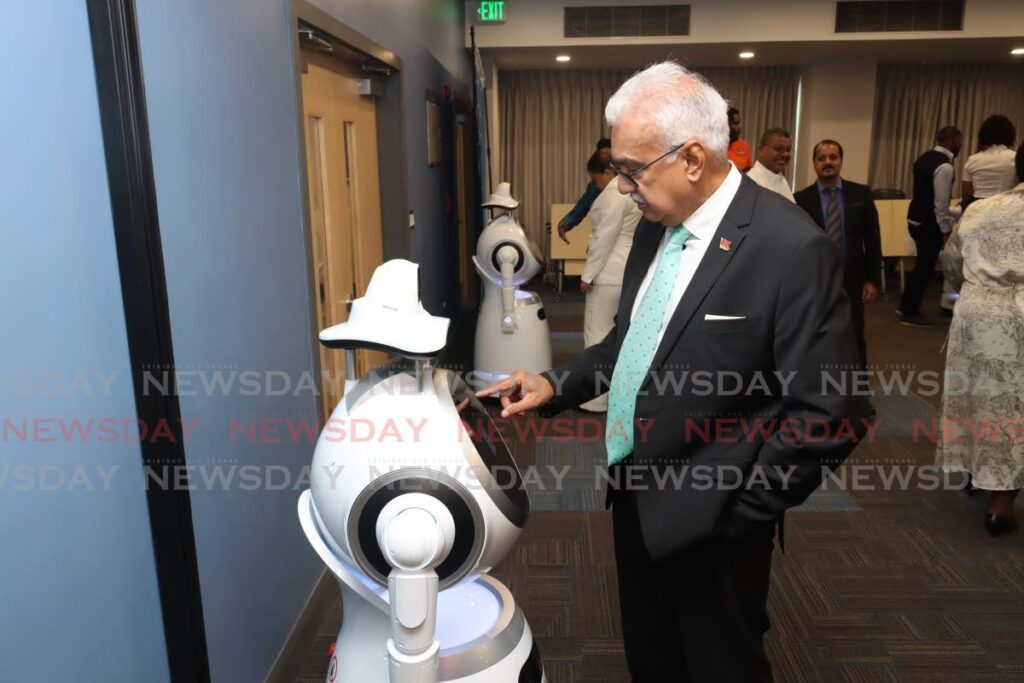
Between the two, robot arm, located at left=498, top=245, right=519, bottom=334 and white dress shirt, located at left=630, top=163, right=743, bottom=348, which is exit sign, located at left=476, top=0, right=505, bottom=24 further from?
white dress shirt, located at left=630, top=163, right=743, bottom=348

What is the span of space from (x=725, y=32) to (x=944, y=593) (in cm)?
538

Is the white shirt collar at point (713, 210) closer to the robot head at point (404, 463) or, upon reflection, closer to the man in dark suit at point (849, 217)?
the robot head at point (404, 463)

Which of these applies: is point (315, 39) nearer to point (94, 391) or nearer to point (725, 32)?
point (94, 391)

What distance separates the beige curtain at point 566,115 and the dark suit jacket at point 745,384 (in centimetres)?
771

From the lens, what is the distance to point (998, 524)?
9.38ft

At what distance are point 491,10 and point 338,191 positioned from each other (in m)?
4.04

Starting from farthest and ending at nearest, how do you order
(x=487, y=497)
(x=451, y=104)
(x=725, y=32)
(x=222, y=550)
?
1. (x=725, y=32)
2. (x=451, y=104)
3. (x=222, y=550)
4. (x=487, y=497)

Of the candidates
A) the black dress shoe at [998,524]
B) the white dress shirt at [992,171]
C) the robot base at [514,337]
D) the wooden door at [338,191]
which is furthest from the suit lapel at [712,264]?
the white dress shirt at [992,171]

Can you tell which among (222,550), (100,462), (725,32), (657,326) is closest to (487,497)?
(657,326)

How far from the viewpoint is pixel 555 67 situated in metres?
8.59

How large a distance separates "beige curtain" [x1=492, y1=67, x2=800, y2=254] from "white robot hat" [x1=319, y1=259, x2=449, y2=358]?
794cm

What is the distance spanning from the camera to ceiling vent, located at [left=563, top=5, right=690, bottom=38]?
6.57 meters

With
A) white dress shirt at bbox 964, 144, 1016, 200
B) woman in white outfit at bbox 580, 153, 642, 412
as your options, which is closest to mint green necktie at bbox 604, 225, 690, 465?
woman in white outfit at bbox 580, 153, 642, 412

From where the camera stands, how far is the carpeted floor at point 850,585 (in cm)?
219
